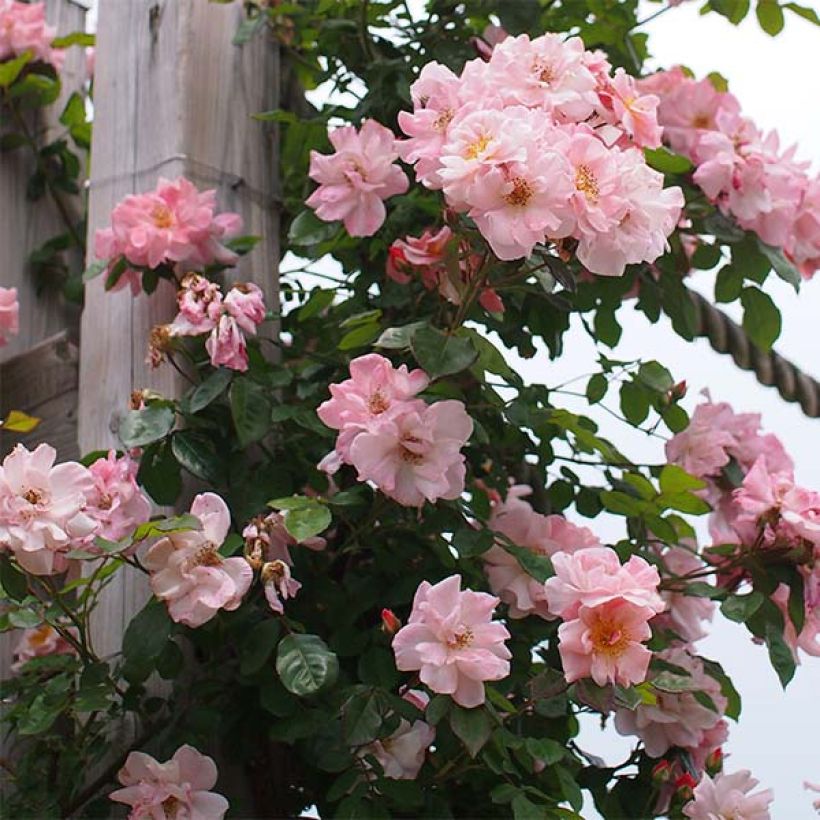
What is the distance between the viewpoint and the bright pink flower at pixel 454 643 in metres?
1.10

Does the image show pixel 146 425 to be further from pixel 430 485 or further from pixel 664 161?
pixel 664 161

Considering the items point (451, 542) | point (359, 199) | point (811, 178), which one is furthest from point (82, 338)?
point (811, 178)

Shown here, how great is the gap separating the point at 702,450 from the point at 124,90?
758 millimetres

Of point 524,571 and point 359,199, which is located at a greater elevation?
point 359,199

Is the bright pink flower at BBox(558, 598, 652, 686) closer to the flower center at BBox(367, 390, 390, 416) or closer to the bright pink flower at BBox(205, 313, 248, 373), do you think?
the flower center at BBox(367, 390, 390, 416)

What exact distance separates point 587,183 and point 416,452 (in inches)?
10.2

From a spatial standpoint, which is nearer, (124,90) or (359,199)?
(359,199)

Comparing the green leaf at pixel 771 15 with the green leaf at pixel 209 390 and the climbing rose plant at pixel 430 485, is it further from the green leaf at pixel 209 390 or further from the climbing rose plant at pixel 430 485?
the green leaf at pixel 209 390

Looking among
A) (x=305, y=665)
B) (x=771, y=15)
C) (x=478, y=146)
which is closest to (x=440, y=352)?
(x=478, y=146)

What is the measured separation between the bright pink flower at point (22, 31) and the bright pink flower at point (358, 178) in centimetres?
64

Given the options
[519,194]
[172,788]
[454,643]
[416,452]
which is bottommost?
[172,788]

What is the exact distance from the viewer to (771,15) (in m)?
1.52

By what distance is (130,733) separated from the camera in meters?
1.41

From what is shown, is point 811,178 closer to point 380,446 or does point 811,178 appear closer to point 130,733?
point 380,446
